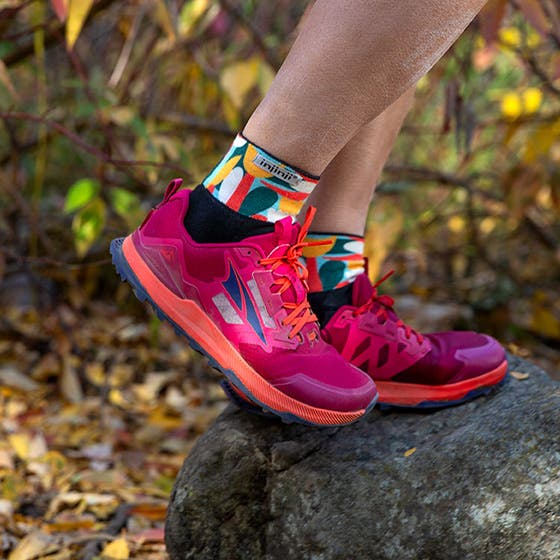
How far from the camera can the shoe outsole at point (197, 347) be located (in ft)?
3.18

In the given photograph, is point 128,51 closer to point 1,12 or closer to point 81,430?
point 1,12

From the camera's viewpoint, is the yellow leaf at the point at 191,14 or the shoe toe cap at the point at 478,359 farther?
the yellow leaf at the point at 191,14

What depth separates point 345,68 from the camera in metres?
0.87

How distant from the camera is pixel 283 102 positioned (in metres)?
0.93

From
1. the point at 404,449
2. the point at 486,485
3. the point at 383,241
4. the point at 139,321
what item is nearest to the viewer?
the point at 486,485

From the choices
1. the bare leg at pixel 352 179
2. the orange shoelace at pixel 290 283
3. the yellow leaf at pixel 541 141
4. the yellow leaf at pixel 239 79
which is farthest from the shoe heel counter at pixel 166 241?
the yellow leaf at pixel 541 141

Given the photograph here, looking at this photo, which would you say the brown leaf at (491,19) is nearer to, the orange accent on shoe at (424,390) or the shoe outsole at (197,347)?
the orange accent on shoe at (424,390)

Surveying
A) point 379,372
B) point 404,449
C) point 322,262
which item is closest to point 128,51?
point 322,262

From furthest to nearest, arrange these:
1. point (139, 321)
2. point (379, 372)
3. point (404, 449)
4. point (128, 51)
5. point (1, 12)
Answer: point (139, 321), point (128, 51), point (1, 12), point (379, 372), point (404, 449)

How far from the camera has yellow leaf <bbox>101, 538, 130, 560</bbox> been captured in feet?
3.99

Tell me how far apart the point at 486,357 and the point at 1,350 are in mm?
1588

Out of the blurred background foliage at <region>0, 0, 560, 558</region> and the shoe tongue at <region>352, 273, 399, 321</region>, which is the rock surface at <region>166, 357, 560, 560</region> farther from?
the blurred background foliage at <region>0, 0, 560, 558</region>

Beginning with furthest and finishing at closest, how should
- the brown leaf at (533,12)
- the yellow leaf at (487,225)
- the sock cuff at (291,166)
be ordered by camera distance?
the yellow leaf at (487,225), the brown leaf at (533,12), the sock cuff at (291,166)

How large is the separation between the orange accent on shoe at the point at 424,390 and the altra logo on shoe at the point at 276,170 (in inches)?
14.4
